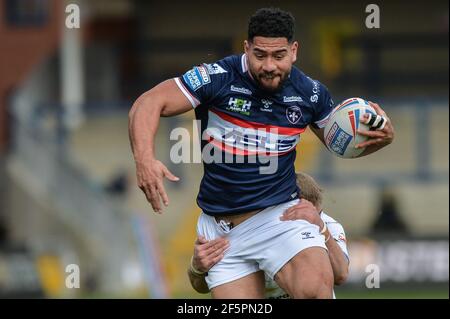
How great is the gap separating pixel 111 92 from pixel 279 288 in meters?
19.1

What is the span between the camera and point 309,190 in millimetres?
8617

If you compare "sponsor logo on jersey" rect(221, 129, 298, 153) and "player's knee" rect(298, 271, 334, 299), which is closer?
"player's knee" rect(298, 271, 334, 299)

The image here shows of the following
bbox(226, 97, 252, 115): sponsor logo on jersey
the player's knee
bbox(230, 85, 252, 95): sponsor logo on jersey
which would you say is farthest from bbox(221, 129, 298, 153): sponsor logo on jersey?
the player's knee

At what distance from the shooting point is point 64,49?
83.7 feet

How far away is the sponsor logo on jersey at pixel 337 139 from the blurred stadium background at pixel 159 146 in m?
7.61

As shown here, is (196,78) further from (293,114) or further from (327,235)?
(327,235)

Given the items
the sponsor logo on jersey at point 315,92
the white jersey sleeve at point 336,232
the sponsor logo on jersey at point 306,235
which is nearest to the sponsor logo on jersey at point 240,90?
the sponsor logo on jersey at point 315,92

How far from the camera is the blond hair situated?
8602mm

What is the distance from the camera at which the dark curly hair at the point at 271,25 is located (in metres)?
7.91

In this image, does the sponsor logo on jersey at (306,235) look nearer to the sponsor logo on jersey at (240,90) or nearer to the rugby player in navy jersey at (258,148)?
the rugby player in navy jersey at (258,148)

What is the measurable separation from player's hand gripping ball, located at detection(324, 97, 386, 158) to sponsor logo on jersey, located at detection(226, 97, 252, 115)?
589 mm

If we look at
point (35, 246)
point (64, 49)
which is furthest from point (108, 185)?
point (64, 49)

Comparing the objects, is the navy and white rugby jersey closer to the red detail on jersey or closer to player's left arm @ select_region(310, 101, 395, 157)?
the red detail on jersey

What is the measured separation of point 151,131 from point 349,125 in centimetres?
138
